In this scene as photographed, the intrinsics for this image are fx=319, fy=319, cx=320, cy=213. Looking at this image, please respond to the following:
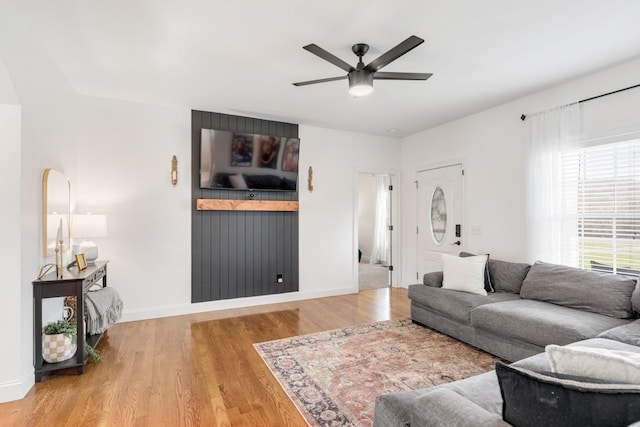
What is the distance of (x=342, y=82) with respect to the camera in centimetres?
335

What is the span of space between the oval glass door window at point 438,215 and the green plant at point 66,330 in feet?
14.4

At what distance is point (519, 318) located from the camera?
2594 mm

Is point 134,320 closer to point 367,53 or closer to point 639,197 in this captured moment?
point 367,53

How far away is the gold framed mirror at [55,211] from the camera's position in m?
2.60

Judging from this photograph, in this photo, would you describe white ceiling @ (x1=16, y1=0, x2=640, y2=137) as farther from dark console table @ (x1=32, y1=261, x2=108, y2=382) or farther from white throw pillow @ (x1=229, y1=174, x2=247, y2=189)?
dark console table @ (x1=32, y1=261, x2=108, y2=382)

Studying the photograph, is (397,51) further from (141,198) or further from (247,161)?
(141,198)

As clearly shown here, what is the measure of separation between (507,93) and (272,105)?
2.76 metres

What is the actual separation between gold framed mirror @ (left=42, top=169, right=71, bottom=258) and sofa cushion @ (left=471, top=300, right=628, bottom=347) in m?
3.76

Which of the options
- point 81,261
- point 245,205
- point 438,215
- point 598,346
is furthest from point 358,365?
point 438,215

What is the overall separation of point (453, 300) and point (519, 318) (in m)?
0.66

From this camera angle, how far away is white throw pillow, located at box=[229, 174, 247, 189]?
4.30 meters

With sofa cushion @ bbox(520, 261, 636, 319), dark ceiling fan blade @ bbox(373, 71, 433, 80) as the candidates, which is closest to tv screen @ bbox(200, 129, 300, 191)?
dark ceiling fan blade @ bbox(373, 71, 433, 80)

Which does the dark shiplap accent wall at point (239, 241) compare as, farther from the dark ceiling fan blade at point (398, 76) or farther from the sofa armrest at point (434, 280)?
the dark ceiling fan blade at point (398, 76)

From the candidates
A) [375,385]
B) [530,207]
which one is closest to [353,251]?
[530,207]
